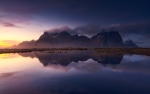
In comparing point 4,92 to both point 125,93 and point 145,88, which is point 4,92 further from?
point 145,88

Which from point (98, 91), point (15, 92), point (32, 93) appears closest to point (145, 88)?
point (98, 91)

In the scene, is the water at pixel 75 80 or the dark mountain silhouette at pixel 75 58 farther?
the dark mountain silhouette at pixel 75 58

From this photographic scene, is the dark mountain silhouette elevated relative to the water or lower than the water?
elevated

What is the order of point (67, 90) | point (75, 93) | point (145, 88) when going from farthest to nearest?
point (145, 88)
point (67, 90)
point (75, 93)

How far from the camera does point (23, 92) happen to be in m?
15.4

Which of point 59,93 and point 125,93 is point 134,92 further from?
point 59,93

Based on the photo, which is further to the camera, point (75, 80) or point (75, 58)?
point (75, 58)

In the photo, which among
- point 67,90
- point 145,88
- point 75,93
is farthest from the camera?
→ point 145,88

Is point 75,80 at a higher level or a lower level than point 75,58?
lower

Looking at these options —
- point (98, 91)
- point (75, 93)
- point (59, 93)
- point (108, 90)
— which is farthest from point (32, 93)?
point (108, 90)

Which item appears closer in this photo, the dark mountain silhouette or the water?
the water

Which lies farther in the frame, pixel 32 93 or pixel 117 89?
pixel 117 89

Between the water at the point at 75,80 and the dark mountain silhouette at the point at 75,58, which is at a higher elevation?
the dark mountain silhouette at the point at 75,58

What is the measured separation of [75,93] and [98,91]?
2.58 m
